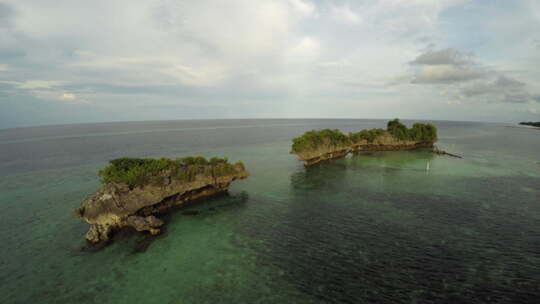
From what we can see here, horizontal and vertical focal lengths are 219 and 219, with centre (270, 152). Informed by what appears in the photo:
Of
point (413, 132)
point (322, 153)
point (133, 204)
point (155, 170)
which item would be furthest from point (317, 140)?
point (413, 132)

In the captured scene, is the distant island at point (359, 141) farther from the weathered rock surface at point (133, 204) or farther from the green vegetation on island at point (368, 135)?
the weathered rock surface at point (133, 204)

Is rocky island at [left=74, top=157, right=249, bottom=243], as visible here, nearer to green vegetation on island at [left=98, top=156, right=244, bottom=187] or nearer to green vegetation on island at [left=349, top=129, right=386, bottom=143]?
green vegetation on island at [left=98, top=156, right=244, bottom=187]

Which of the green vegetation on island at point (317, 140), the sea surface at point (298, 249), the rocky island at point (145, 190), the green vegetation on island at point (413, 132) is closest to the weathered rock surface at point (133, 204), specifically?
the rocky island at point (145, 190)

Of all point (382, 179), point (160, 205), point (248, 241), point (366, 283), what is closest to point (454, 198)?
point (382, 179)

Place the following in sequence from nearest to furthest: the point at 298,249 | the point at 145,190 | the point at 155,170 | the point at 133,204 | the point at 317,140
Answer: the point at 298,249, the point at 133,204, the point at 145,190, the point at 155,170, the point at 317,140

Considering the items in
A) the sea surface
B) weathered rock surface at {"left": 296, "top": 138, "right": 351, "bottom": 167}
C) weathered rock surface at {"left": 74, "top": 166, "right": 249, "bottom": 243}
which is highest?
weathered rock surface at {"left": 296, "top": 138, "right": 351, "bottom": 167}

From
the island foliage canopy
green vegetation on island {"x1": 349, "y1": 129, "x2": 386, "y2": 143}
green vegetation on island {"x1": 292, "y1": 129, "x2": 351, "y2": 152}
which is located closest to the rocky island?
green vegetation on island {"x1": 292, "y1": 129, "x2": 351, "y2": 152}

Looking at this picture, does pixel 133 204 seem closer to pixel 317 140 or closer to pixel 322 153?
pixel 317 140
